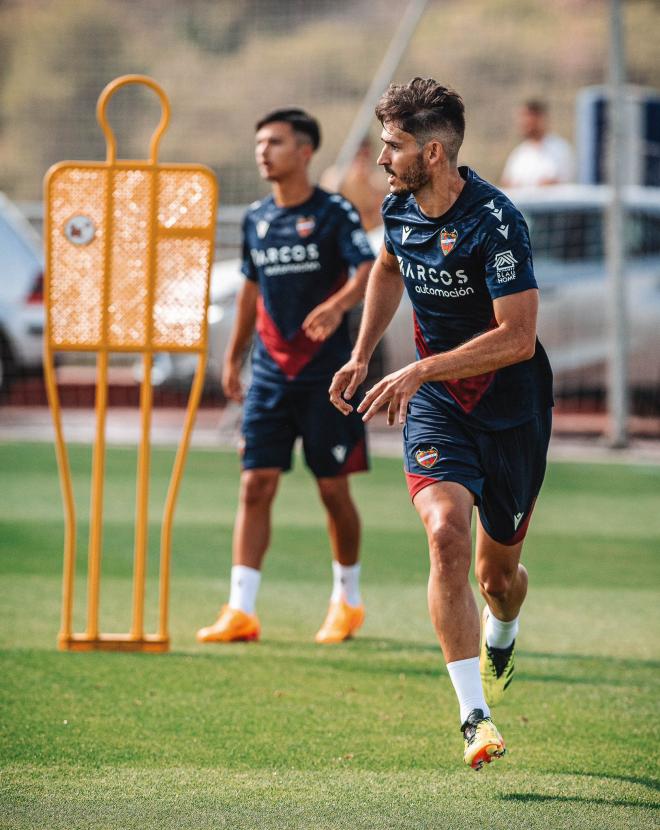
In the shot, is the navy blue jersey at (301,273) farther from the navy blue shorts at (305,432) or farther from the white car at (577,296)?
the white car at (577,296)

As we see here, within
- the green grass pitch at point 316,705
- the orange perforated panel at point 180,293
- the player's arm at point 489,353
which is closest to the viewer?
the green grass pitch at point 316,705

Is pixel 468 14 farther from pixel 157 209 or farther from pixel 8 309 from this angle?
pixel 157 209

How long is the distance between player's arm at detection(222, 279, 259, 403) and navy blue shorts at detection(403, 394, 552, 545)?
2103 mm

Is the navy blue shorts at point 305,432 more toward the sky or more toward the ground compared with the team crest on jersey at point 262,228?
more toward the ground

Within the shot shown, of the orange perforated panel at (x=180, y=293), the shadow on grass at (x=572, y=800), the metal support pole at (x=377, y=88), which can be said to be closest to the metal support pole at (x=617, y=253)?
the metal support pole at (x=377, y=88)

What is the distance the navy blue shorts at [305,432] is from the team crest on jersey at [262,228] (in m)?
0.71

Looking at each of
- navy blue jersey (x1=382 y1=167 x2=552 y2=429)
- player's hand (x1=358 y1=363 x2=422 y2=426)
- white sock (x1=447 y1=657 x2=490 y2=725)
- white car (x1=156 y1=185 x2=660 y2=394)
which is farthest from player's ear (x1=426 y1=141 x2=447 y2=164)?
white car (x1=156 y1=185 x2=660 y2=394)

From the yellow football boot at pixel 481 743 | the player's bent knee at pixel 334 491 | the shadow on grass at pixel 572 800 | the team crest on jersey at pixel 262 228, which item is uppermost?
the team crest on jersey at pixel 262 228

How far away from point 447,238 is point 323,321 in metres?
1.65

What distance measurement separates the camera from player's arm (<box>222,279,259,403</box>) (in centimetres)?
686

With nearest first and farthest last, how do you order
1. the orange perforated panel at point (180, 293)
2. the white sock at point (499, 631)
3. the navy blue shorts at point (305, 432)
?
the white sock at point (499, 631)
the orange perforated panel at point (180, 293)
the navy blue shorts at point (305, 432)

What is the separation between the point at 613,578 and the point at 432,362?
12.8 feet

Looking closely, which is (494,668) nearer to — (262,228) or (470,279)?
(470,279)

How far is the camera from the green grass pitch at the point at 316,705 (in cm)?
423
